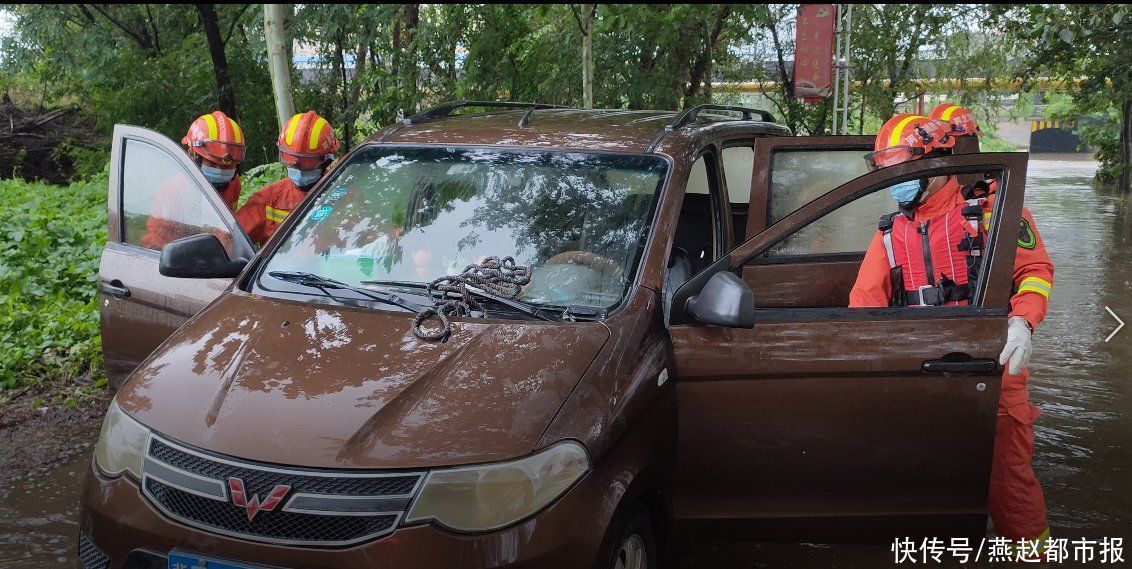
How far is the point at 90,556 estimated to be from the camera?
9.08 ft

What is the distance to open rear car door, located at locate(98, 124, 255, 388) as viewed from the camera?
4172 mm

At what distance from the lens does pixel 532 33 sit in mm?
13000

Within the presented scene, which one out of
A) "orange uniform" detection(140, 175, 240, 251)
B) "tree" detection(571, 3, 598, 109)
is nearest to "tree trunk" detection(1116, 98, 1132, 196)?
"tree" detection(571, 3, 598, 109)

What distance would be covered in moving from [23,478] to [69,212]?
659 cm

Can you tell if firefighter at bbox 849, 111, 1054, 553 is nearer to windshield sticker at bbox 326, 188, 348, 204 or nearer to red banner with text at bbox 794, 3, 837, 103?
windshield sticker at bbox 326, 188, 348, 204

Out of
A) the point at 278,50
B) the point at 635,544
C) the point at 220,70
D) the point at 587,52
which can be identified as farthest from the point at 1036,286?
the point at 220,70

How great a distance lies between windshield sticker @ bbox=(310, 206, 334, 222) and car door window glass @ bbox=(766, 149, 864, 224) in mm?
1928

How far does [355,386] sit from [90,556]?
0.89 meters

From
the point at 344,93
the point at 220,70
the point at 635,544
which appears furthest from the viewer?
the point at 344,93

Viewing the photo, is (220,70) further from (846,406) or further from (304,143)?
(846,406)

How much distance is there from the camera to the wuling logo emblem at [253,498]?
2.47 meters

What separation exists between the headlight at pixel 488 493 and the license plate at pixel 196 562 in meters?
0.47

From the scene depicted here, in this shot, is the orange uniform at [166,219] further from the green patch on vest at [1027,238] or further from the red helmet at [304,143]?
the green patch on vest at [1027,238]

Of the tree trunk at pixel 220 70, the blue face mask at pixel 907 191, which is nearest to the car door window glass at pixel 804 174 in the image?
the blue face mask at pixel 907 191
